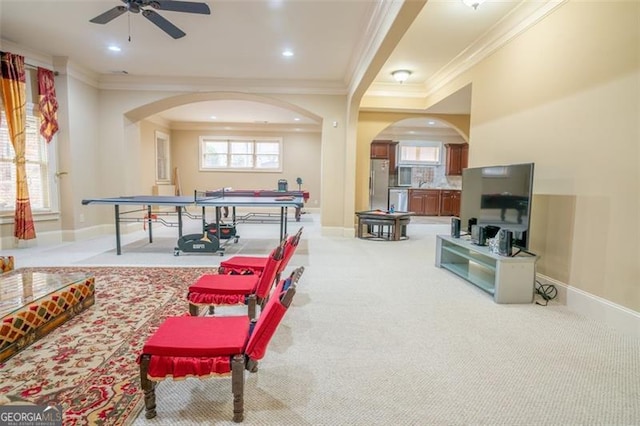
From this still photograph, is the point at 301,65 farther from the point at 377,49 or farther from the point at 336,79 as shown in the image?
the point at 377,49

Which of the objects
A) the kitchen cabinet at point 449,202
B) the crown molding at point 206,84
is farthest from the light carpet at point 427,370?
the kitchen cabinet at point 449,202

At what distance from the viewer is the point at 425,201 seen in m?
10.9

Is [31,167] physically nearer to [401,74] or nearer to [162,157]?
[162,157]

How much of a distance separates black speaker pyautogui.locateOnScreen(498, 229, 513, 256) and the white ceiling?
7.59ft

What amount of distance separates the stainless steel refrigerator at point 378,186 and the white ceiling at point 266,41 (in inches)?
118

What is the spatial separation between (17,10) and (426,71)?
228 inches

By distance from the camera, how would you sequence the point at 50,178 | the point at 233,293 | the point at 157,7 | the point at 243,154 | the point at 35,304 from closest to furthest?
the point at 35,304 < the point at 233,293 < the point at 157,7 < the point at 50,178 < the point at 243,154

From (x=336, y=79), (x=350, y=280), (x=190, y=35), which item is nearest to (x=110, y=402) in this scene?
(x=350, y=280)

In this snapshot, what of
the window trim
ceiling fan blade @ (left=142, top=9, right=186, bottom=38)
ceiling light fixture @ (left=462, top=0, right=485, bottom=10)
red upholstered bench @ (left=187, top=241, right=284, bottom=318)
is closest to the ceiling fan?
ceiling fan blade @ (left=142, top=9, right=186, bottom=38)

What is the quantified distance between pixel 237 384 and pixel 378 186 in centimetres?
827

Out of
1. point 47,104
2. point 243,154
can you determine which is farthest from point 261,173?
point 47,104

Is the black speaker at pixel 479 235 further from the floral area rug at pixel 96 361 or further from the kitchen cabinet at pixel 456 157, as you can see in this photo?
the kitchen cabinet at pixel 456 157

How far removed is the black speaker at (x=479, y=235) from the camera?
351cm

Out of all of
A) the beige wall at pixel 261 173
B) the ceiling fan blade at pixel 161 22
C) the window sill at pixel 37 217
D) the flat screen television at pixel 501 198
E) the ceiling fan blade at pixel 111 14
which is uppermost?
the ceiling fan blade at pixel 111 14
